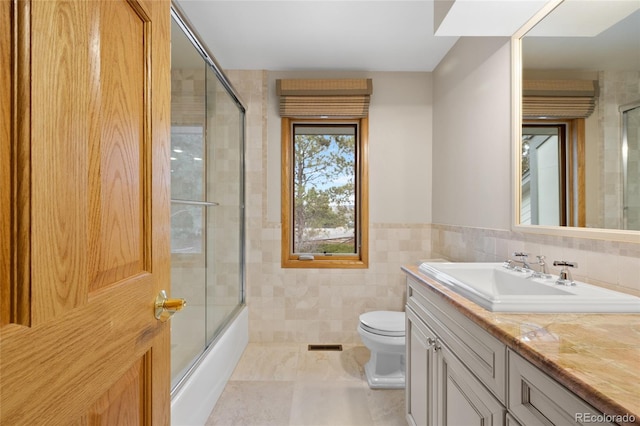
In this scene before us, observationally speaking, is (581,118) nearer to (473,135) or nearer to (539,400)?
(473,135)

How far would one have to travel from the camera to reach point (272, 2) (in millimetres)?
1940

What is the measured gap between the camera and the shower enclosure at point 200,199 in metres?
1.72

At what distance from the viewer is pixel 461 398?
106 cm

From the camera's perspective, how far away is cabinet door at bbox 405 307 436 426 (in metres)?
1.34

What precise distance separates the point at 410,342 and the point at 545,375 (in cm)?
105

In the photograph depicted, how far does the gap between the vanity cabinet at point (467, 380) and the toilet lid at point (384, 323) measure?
40cm

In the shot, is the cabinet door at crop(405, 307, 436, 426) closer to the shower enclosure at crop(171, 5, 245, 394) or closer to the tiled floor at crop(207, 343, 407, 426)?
the tiled floor at crop(207, 343, 407, 426)

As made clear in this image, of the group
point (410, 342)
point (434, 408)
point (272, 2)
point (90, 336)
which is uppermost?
point (272, 2)

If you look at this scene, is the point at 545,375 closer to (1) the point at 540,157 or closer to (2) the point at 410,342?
(2) the point at 410,342

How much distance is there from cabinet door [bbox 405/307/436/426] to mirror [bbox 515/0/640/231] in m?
0.73

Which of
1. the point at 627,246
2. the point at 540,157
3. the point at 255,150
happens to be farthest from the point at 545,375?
the point at 255,150

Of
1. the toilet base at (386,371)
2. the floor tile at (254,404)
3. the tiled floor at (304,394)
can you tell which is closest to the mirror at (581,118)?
the toilet base at (386,371)

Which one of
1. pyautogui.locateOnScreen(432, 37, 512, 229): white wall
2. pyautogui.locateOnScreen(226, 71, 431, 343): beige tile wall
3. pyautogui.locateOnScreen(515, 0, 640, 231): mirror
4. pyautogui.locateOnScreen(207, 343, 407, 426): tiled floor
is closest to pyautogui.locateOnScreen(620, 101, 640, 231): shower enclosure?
pyautogui.locateOnScreen(515, 0, 640, 231): mirror

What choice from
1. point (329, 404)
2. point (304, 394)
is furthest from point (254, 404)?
point (329, 404)
